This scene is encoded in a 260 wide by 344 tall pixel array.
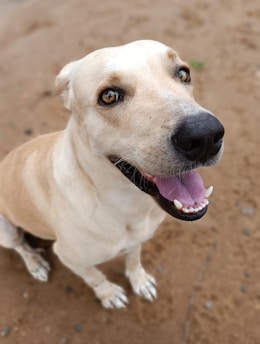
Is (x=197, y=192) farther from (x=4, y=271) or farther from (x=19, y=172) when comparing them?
(x=4, y=271)

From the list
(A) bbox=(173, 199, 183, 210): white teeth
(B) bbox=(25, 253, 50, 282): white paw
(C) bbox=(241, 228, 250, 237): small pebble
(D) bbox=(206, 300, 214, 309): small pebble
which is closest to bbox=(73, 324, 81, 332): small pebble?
(B) bbox=(25, 253, 50, 282): white paw

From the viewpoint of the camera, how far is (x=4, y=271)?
3.56 m

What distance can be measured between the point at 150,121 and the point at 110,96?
311 mm

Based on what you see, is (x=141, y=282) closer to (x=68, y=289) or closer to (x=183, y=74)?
(x=68, y=289)

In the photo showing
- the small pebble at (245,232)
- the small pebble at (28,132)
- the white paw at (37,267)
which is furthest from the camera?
the small pebble at (28,132)

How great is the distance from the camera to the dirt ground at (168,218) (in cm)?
323

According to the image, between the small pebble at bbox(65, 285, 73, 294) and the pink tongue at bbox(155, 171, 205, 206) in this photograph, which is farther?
the small pebble at bbox(65, 285, 73, 294)

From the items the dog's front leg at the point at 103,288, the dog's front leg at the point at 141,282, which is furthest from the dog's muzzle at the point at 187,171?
the dog's front leg at the point at 141,282

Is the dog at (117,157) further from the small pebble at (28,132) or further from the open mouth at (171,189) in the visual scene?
the small pebble at (28,132)

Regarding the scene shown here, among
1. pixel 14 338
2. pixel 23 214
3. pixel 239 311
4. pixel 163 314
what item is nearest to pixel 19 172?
pixel 23 214

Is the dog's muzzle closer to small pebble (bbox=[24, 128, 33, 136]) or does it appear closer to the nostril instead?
the nostril

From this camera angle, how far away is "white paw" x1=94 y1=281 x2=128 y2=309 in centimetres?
316

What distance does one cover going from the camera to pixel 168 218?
3.74 m

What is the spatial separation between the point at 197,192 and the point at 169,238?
1.68 meters
